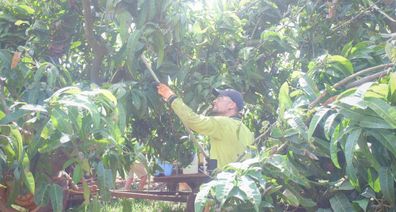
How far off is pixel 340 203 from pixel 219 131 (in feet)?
3.86

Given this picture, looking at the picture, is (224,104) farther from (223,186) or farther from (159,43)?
(223,186)

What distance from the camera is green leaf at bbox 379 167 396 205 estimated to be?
5.77ft

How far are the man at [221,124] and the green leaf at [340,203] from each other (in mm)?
957

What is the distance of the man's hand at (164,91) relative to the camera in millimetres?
3094

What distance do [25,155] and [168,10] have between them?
1.29m

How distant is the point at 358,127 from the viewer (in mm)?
1738

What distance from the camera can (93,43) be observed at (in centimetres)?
332

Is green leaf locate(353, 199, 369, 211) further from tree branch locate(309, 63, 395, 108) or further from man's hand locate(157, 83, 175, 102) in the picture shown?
man's hand locate(157, 83, 175, 102)

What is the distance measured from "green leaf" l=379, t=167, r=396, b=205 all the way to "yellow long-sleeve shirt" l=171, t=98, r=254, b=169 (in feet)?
4.16

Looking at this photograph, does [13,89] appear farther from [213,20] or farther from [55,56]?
[213,20]

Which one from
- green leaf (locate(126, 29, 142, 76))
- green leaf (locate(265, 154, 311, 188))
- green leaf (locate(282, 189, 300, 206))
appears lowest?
green leaf (locate(282, 189, 300, 206))

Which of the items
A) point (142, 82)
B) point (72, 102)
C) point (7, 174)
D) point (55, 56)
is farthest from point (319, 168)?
point (55, 56)

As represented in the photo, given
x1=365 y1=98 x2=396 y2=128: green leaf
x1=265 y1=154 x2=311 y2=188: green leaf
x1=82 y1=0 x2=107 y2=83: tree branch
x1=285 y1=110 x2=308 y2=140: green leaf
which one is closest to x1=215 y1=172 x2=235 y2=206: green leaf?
x1=265 y1=154 x2=311 y2=188: green leaf

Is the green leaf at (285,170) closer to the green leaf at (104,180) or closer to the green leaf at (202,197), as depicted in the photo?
the green leaf at (202,197)
